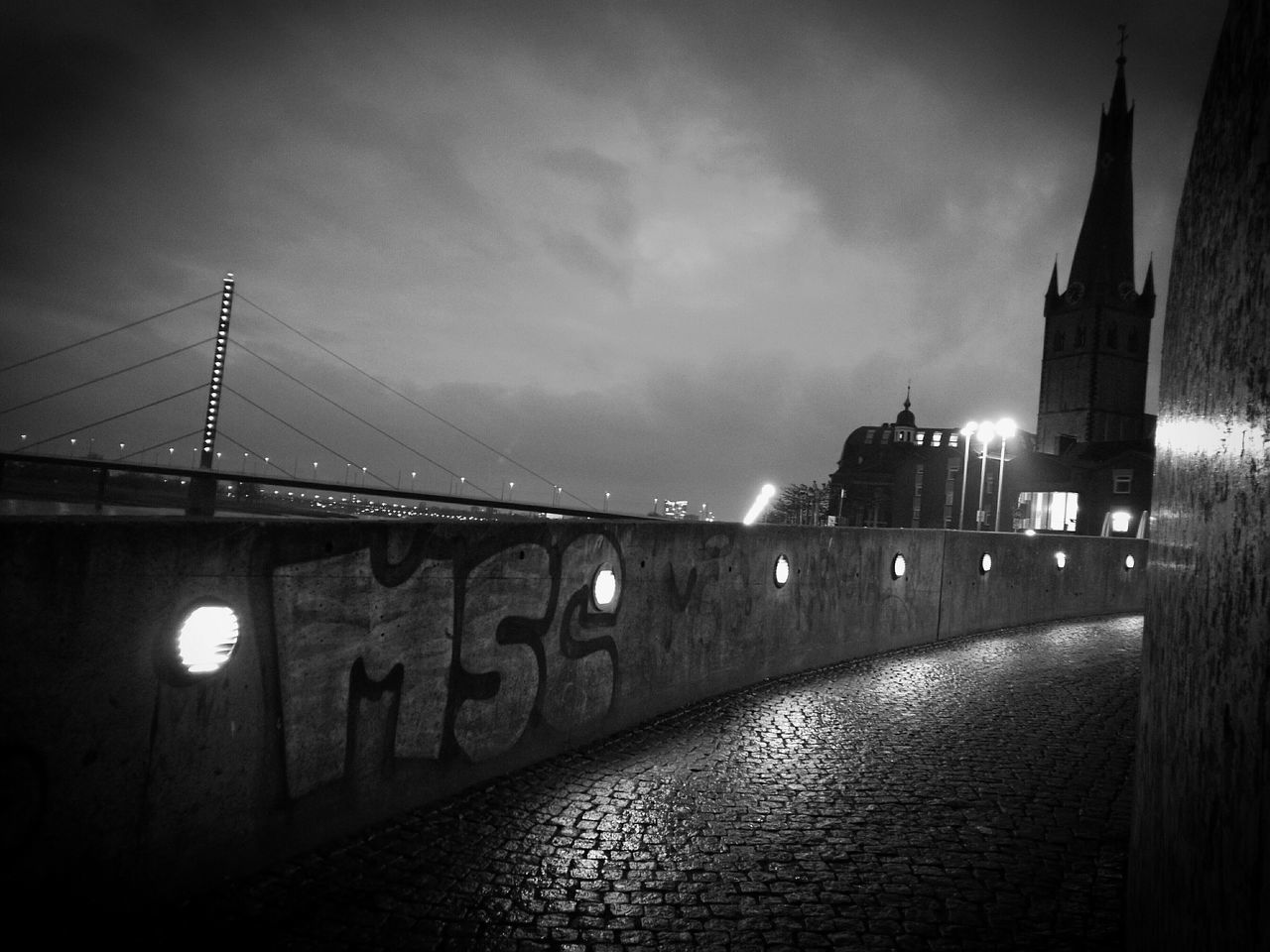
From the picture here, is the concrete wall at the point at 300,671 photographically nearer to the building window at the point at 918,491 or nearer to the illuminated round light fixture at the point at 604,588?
the illuminated round light fixture at the point at 604,588

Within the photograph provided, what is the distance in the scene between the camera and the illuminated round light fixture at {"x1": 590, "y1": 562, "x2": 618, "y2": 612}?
18.3 feet

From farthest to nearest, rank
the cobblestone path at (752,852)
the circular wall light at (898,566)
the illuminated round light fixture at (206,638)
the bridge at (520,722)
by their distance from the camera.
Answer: the circular wall light at (898,566), the illuminated round light fixture at (206,638), the cobblestone path at (752,852), the bridge at (520,722)

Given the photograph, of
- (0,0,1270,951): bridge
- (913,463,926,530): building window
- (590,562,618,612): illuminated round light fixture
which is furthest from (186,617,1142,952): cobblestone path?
(913,463,926,530): building window

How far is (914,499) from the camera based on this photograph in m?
69.2

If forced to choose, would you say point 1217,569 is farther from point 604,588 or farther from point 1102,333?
point 1102,333

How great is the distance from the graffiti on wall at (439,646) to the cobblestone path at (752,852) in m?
0.36

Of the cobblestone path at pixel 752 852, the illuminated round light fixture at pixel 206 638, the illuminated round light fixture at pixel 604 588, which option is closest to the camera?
the cobblestone path at pixel 752 852

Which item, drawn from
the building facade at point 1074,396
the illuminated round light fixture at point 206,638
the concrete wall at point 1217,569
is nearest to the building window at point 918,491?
the building facade at point 1074,396

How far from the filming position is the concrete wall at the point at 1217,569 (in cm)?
160

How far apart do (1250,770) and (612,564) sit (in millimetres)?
4423

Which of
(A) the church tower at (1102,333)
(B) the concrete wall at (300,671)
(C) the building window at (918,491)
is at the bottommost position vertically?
(B) the concrete wall at (300,671)

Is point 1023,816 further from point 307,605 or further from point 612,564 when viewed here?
point 307,605

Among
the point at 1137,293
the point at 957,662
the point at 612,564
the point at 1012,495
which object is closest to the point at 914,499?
the point at 1012,495

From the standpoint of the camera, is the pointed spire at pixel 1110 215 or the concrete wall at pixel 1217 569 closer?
the concrete wall at pixel 1217 569
